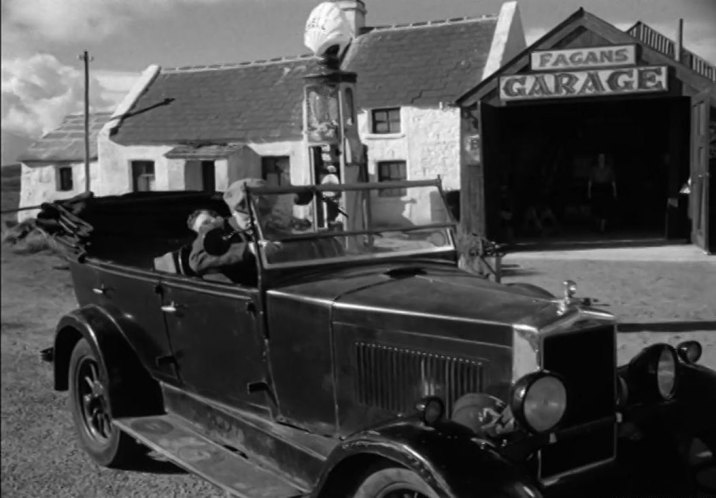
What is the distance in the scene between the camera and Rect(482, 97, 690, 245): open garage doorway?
221 inches

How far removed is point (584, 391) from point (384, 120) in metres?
2.99

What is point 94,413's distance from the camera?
4.21 meters

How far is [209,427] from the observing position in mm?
3619

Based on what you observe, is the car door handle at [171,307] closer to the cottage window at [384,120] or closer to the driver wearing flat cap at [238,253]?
the driver wearing flat cap at [238,253]

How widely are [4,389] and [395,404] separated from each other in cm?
333

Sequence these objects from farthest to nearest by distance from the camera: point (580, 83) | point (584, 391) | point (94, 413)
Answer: point (580, 83)
point (94, 413)
point (584, 391)

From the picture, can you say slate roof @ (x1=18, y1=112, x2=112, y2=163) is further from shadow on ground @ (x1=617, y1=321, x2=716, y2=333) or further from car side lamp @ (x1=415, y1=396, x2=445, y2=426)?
shadow on ground @ (x1=617, y1=321, x2=716, y2=333)

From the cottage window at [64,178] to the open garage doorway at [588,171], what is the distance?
378cm

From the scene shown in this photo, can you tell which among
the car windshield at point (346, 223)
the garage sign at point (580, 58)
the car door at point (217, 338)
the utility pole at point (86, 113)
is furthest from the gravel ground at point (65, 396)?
the garage sign at point (580, 58)

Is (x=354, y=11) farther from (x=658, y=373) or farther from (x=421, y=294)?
(x=658, y=373)

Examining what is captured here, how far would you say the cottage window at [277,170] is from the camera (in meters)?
4.46

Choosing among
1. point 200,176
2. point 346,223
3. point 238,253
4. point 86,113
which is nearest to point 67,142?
point 86,113

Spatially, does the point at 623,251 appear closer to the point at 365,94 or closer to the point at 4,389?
the point at 365,94

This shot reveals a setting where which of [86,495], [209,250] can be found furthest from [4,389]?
[209,250]
